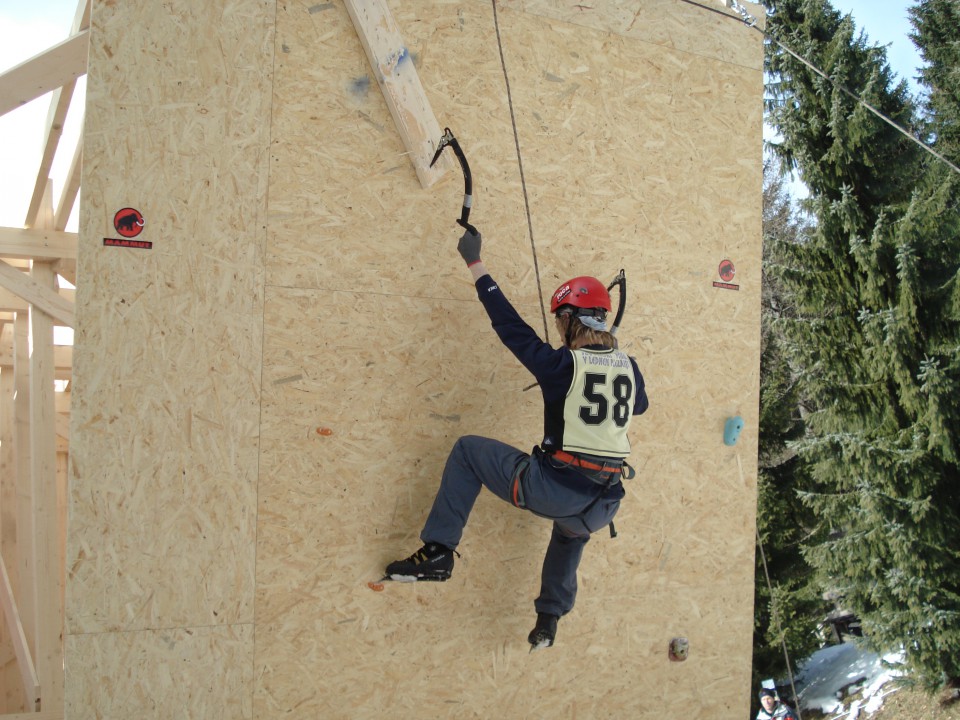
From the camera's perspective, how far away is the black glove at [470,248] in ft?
12.5

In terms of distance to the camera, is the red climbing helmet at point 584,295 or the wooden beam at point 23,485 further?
the wooden beam at point 23,485

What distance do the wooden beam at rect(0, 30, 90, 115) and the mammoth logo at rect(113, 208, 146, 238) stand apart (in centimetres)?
93

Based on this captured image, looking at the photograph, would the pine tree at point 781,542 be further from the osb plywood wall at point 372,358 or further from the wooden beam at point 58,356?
the wooden beam at point 58,356

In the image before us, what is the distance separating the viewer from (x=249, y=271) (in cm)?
373

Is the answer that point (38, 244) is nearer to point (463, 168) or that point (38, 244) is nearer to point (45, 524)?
point (45, 524)

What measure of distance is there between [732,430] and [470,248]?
1.96 m

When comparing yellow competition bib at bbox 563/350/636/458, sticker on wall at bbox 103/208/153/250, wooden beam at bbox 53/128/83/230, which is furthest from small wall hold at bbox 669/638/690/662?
wooden beam at bbox 53/128/83/230

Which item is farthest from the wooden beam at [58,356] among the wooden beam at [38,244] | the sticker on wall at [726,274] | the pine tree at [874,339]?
the pine tree at [874,339]

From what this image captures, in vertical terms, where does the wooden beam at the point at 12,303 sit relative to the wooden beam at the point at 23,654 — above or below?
above

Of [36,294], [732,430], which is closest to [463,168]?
[732,430]

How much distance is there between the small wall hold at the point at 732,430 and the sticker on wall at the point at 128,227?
313 cm

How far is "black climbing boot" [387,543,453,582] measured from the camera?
12.2 ft

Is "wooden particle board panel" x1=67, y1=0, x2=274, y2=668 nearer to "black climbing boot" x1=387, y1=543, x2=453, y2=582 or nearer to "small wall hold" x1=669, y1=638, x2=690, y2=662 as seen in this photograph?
"black climbing boot" x1=387, y1=543, x2=453, y2=582

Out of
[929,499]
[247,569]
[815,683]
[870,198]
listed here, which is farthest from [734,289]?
[815,683]
